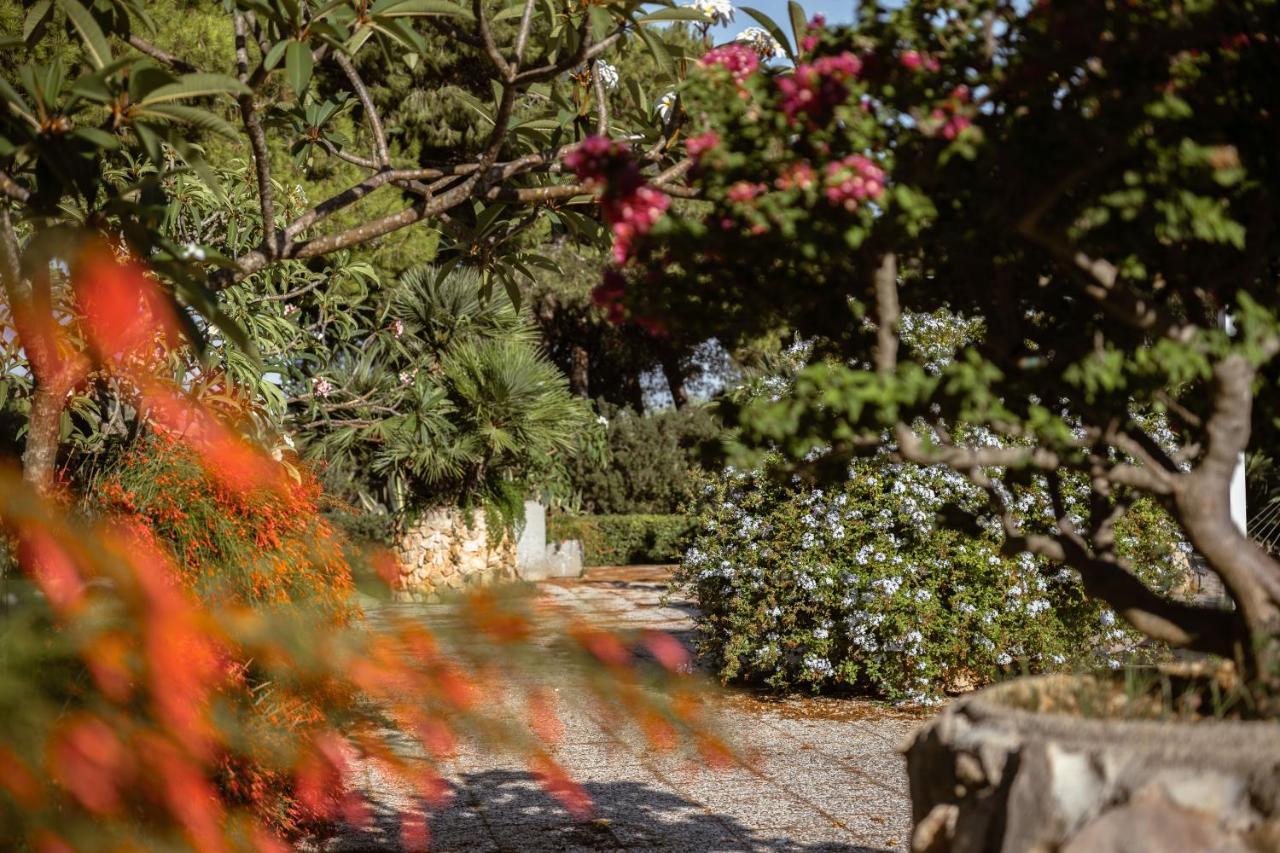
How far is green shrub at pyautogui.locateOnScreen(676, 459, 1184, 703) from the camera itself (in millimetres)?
6590

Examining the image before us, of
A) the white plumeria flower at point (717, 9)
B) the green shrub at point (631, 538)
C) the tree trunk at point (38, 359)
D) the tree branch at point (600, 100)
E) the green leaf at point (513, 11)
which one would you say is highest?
the white plumeria flower at point (717, 9)

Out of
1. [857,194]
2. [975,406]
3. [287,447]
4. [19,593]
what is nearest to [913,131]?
[857,194]

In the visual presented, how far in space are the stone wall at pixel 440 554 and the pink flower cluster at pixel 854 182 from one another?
36.7 ft

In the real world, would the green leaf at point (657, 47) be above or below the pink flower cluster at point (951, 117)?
above

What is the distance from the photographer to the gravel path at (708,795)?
434cm

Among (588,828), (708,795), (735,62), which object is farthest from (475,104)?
(708,795)

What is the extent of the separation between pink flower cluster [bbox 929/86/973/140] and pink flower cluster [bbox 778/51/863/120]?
17 cm

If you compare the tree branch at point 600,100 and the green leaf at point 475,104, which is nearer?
the tree branch at point 600,100

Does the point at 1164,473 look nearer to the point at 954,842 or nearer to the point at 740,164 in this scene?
the point at 954,842

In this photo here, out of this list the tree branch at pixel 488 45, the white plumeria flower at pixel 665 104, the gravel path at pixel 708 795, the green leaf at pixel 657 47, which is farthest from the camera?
the gravel path at pixel 708 795

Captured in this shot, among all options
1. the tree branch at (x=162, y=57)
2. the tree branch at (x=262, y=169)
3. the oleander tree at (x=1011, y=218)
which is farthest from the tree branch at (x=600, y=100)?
the oleander tree at (x=1011, y=218)

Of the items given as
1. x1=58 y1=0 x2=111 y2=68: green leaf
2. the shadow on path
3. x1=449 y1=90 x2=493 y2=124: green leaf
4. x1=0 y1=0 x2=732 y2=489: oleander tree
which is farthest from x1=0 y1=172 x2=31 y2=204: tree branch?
the shadow on path

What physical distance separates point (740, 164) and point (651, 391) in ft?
78.8

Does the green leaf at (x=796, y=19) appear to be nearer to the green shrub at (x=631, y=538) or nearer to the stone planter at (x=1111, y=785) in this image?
the stone planter at (x=1111, y=785)
